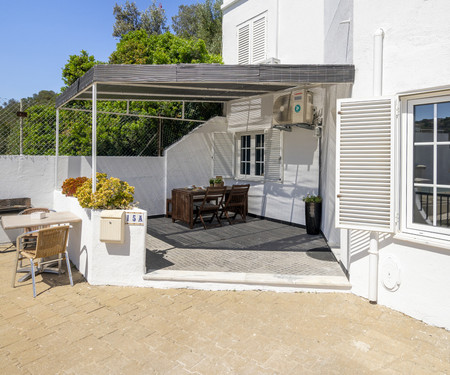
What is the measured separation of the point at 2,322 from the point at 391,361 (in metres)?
3.95

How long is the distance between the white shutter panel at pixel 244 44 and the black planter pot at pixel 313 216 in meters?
5.02

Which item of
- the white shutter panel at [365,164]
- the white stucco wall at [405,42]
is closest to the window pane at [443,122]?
the white stucco wall at [405,42]

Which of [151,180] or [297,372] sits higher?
[151,180]

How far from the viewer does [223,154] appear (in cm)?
1005

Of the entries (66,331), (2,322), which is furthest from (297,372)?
(2,322)

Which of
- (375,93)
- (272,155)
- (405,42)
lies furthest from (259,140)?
(405,42)

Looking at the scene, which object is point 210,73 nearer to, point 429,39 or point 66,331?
point 429,39

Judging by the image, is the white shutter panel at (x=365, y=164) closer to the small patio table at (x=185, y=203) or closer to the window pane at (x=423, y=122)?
the window pane at (x=423, y=122)

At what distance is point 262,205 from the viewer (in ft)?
29.6

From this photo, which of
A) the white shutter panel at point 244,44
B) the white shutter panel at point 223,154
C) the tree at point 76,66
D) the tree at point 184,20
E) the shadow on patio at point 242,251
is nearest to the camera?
the shadow on patio at point 242,251

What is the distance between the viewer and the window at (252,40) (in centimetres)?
935

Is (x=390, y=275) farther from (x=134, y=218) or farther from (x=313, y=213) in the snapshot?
(x=134, y=218)

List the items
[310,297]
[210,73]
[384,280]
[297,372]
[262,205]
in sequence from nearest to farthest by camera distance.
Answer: [297,372], [384,280], [310,297], [210,73], [262,205]

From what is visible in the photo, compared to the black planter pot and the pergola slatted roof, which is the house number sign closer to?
the pergola slatted roof
